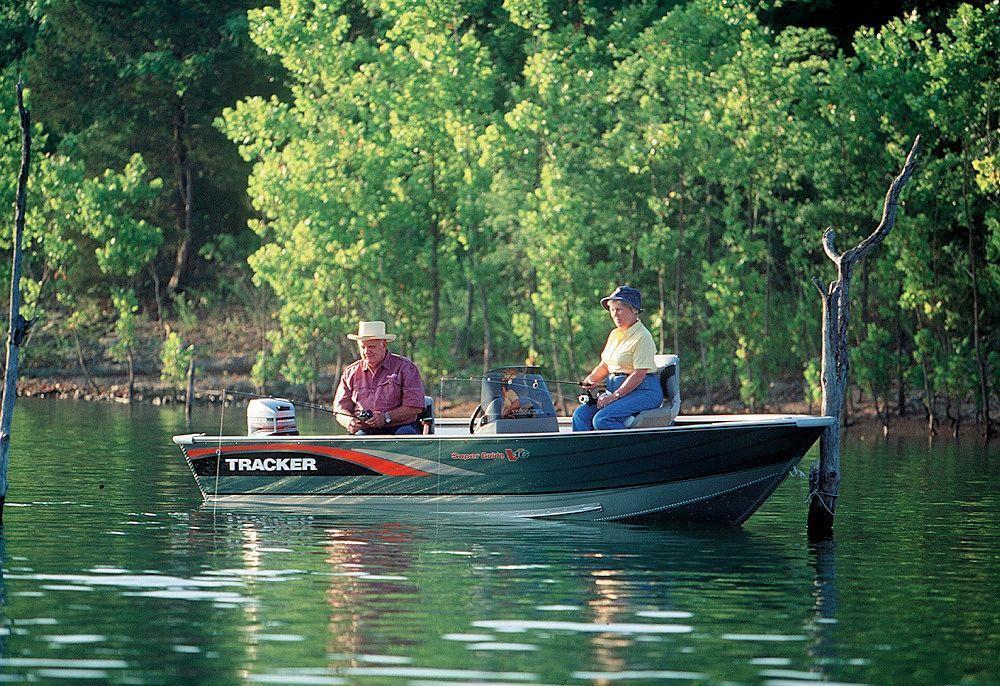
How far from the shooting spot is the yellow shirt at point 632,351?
722 inches

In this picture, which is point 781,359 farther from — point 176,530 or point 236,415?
point 176,530

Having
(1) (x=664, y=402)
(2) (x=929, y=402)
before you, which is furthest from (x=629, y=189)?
(1) (x=664, y=402)

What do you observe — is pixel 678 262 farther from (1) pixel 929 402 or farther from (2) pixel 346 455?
(2) pixel 346 455

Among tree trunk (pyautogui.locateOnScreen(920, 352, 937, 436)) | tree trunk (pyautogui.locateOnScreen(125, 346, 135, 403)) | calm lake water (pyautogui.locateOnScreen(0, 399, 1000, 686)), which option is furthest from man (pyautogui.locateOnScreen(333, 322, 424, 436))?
tree trunk (pyautogui.locateOnScreen(125, 346, 135, 403))

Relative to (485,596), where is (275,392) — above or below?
above

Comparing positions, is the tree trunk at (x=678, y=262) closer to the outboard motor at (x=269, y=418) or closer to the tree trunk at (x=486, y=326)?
the tree trunk at (x=486, y=326)

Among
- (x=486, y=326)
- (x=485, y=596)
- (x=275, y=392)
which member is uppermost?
(x=486, y=326)

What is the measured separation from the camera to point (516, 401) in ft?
62.1

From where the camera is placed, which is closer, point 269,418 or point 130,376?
point 269,418

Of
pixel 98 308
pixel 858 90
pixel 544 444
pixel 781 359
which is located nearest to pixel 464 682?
pixel 544 444

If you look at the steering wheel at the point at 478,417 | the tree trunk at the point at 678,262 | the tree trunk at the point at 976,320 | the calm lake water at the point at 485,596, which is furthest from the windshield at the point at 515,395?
the tree trunk at the point at 678,262

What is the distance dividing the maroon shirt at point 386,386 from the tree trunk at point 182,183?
34.9m

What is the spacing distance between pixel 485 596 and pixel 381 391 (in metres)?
5.41

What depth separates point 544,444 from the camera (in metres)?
18.6
